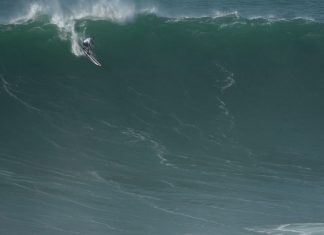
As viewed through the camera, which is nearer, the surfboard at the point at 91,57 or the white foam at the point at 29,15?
the surfboard at the point at 91,57

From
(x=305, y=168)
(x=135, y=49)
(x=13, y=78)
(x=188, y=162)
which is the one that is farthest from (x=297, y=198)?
(x=13, y=78)

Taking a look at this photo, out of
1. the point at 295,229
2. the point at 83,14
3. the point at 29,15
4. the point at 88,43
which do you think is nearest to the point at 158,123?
the point at 88,43

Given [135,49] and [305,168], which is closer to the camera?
[305,168]

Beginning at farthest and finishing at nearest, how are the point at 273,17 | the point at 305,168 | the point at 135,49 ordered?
the point at 273,17 < the point at 135,49 < the point at 305,168

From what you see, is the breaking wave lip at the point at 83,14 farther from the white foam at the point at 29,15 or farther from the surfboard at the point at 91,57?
the surfboard at the point at 91,57

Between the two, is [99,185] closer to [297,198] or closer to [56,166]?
[56,166]

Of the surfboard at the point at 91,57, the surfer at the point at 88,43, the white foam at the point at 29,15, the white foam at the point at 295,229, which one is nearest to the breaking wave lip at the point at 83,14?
the white foam at the point at 29,15

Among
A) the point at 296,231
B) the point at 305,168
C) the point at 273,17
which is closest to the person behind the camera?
the point at 296,231

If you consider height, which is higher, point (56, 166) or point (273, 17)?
point (273, 17)

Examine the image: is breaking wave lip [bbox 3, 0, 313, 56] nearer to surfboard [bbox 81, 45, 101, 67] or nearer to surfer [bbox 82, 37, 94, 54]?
surfboard [bbox 81, 45, 101, 67]
